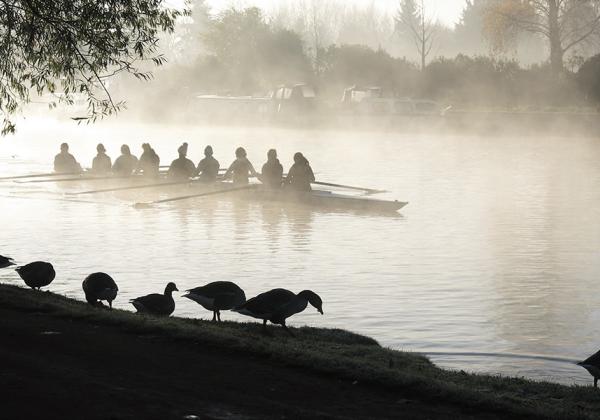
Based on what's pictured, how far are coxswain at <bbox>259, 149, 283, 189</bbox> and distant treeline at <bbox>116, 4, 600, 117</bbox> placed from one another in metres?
40.3

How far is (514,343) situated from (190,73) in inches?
3540

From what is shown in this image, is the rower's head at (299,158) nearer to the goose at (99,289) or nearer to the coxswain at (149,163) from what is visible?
the coxswain at (149,163)

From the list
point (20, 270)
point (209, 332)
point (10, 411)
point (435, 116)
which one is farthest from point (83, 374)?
point (435, 116)

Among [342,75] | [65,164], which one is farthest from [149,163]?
[342,75]

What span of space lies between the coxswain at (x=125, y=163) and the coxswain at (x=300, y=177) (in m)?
8.12

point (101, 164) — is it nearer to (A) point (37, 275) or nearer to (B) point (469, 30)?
(A) point (37, 275)

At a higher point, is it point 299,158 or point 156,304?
point 299,158

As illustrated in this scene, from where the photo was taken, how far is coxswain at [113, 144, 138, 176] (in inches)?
1467

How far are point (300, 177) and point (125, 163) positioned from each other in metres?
8.97

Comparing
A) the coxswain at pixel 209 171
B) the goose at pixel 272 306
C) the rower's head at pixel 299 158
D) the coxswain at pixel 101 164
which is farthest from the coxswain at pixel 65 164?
the goose at pixel 272 306

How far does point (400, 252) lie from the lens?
24844 millimetres

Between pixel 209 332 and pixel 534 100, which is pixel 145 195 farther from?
pixel 534 100

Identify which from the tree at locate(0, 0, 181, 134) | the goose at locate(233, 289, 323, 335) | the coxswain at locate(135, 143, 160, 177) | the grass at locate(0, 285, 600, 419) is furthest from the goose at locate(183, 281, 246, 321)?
the coxswain at locate(135, 143, 160, 177)

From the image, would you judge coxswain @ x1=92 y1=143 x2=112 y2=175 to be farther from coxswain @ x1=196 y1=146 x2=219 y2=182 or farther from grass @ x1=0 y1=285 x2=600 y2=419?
grass @ x1=0 y1=285 x2=600 y2=419
